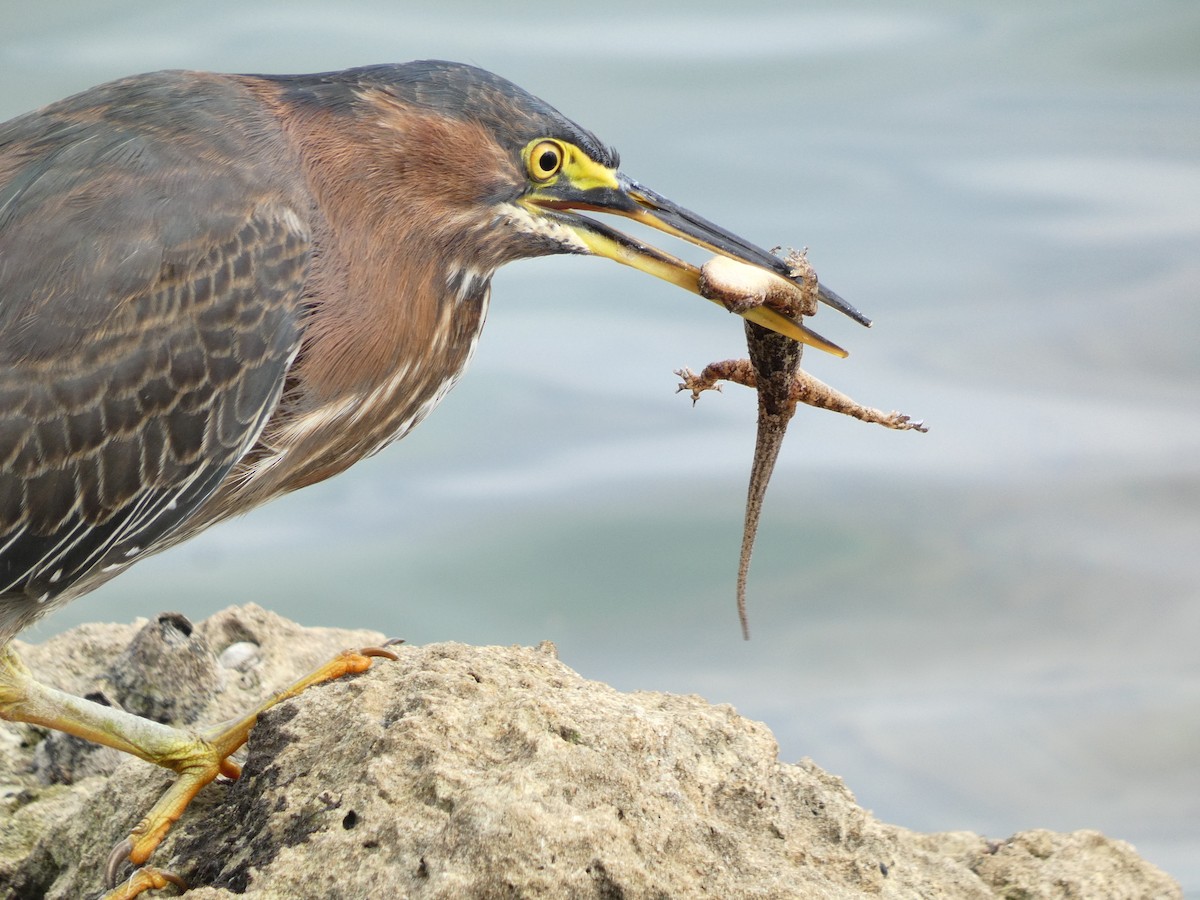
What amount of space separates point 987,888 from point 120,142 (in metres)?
2.67

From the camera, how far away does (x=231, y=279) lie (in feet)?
10.5

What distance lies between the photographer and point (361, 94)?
11.4 feet

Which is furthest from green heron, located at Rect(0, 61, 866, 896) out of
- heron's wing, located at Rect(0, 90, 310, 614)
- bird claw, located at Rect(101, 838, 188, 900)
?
bird claw, located at Rect(101, 838, 188, 900)

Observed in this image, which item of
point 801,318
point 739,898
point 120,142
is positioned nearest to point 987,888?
point 739,898

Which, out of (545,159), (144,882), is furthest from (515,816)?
(545,159)

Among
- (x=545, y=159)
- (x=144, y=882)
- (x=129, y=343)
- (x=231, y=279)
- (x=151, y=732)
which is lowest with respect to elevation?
(x=144, y=882)

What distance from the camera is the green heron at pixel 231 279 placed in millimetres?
3143

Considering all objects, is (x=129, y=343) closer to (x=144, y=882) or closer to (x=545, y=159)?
(x=545, y=159)

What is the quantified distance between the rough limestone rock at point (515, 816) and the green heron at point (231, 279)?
31 cm

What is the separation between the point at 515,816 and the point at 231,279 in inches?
60.7

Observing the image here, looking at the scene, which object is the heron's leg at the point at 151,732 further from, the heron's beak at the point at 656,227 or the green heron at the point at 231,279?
the heron's beak at the point at 656,227

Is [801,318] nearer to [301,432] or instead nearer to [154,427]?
[301,432]

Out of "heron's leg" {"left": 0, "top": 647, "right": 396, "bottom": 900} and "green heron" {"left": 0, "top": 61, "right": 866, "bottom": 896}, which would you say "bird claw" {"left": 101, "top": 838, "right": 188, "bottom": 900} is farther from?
"green heron" {"left": 0, "top": 61, "right": 866, "bottom": 896}

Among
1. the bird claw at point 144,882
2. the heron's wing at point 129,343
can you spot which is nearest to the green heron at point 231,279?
the heron's wing at point 129,343
